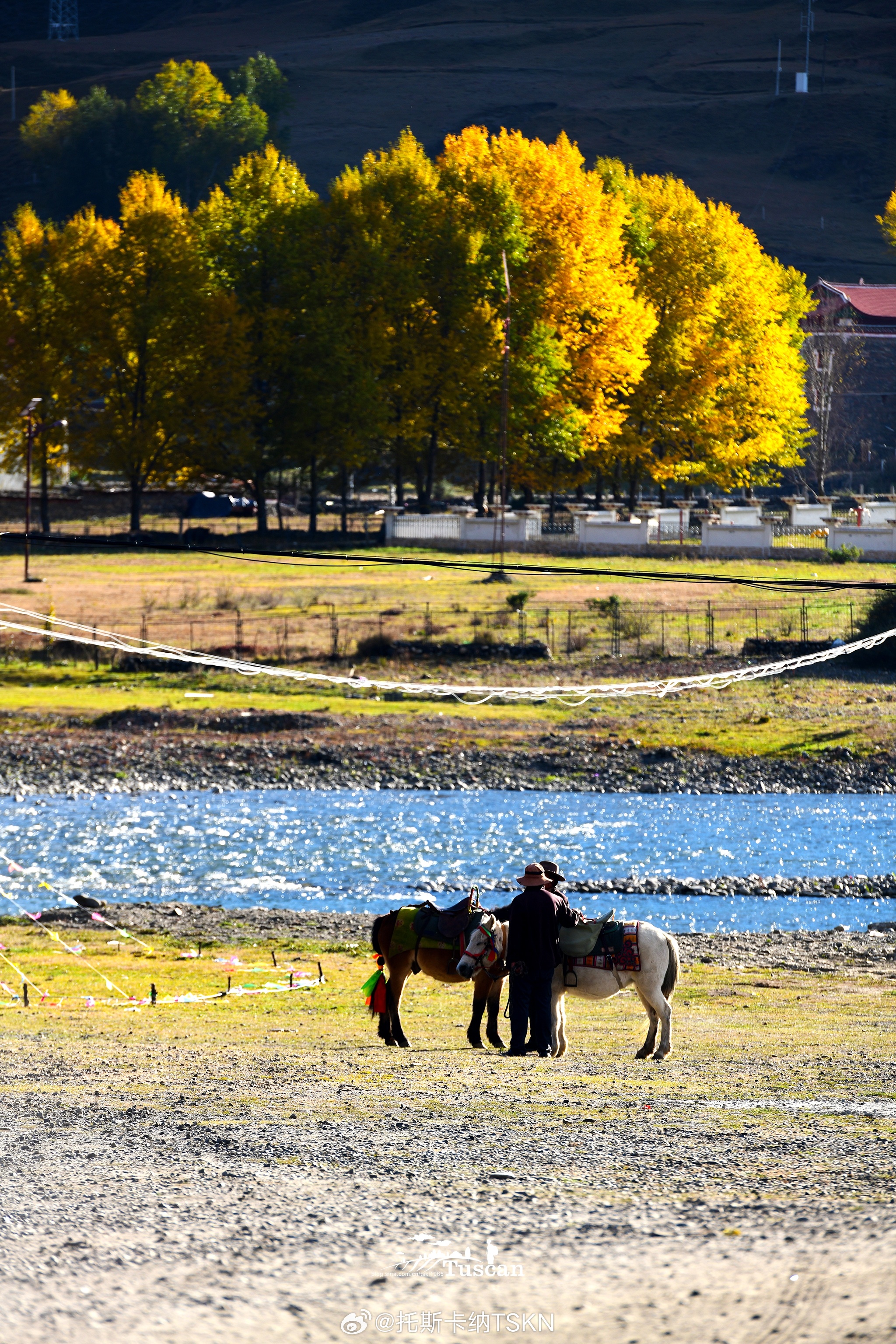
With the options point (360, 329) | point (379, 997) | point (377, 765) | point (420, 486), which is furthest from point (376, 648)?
point (379, 997)

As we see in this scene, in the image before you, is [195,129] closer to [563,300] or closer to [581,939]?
[563,300]

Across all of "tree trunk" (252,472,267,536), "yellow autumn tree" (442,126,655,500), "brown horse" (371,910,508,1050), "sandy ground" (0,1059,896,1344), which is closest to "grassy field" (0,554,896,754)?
"tree trunk" (252,472,267,536)

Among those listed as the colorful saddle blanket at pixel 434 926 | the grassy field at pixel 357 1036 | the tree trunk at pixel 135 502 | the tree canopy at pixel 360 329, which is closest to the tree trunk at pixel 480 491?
the tree canopy at pixel 360 329

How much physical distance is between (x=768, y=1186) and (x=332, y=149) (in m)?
187

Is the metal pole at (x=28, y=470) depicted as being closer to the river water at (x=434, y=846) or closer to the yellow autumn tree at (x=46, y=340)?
the yellow autumn tree at (x=46, y=340)

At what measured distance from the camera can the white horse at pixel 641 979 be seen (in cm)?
1486

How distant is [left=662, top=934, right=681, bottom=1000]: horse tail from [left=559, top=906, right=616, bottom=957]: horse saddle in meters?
0.64

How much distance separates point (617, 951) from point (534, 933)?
0.82 meters

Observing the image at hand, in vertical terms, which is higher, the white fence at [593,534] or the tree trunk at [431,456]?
the tree trunk at [431,456]

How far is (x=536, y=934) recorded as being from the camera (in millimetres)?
14680

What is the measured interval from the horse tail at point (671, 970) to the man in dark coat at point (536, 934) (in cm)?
87

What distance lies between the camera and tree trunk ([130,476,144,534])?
251ft

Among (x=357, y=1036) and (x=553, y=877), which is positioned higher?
(x=553, y=877)

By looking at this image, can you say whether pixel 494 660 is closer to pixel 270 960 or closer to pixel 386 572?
pixel 386 572
